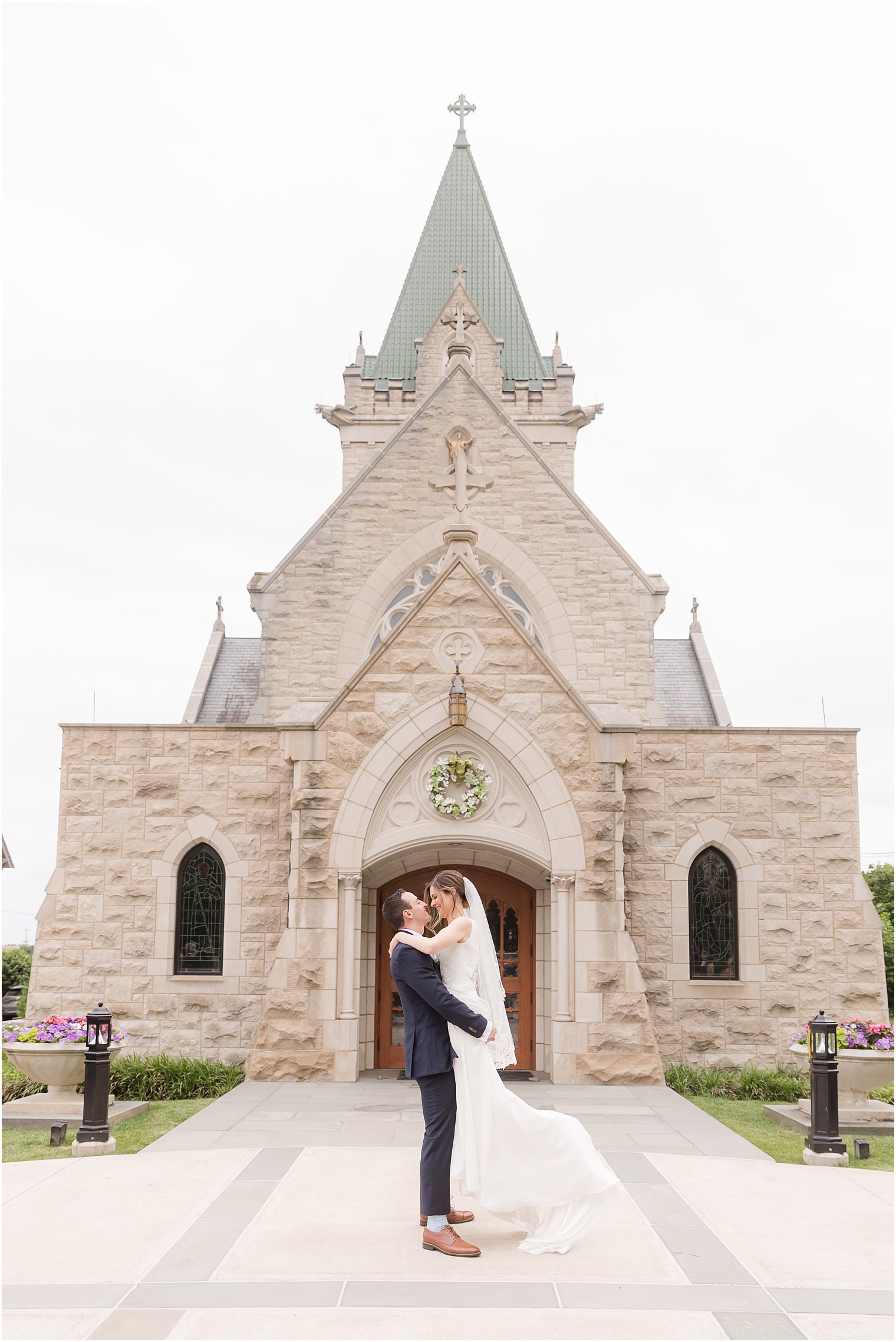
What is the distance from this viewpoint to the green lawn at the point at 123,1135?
9.38m

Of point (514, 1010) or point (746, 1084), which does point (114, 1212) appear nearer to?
point (514, 1010)

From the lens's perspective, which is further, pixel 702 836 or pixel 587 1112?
pixel 702 836

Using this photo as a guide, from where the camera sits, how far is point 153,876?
1412 cm

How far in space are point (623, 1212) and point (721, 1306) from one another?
5.43 ft

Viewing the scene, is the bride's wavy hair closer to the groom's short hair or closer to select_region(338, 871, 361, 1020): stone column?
the groom's short hair

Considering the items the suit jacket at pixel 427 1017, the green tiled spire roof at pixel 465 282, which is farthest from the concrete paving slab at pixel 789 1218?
the green tiled spire roof at pixel 465 282

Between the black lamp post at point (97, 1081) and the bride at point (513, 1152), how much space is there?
427 cm

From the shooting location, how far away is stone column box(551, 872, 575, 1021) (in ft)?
41.0

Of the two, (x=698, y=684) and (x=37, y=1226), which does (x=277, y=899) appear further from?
(x=698, y=684)

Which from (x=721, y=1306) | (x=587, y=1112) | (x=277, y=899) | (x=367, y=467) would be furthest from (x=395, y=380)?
(x=721, y=1306)

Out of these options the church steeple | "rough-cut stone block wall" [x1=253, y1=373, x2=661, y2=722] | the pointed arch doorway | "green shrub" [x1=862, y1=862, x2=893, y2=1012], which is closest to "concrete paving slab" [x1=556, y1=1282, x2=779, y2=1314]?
the pointed arch doorway

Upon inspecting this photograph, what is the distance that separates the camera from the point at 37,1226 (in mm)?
6777

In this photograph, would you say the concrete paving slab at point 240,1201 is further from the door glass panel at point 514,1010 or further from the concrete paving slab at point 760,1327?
the door glass panel at point 514,1010

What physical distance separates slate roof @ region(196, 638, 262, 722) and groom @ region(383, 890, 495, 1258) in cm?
1363
